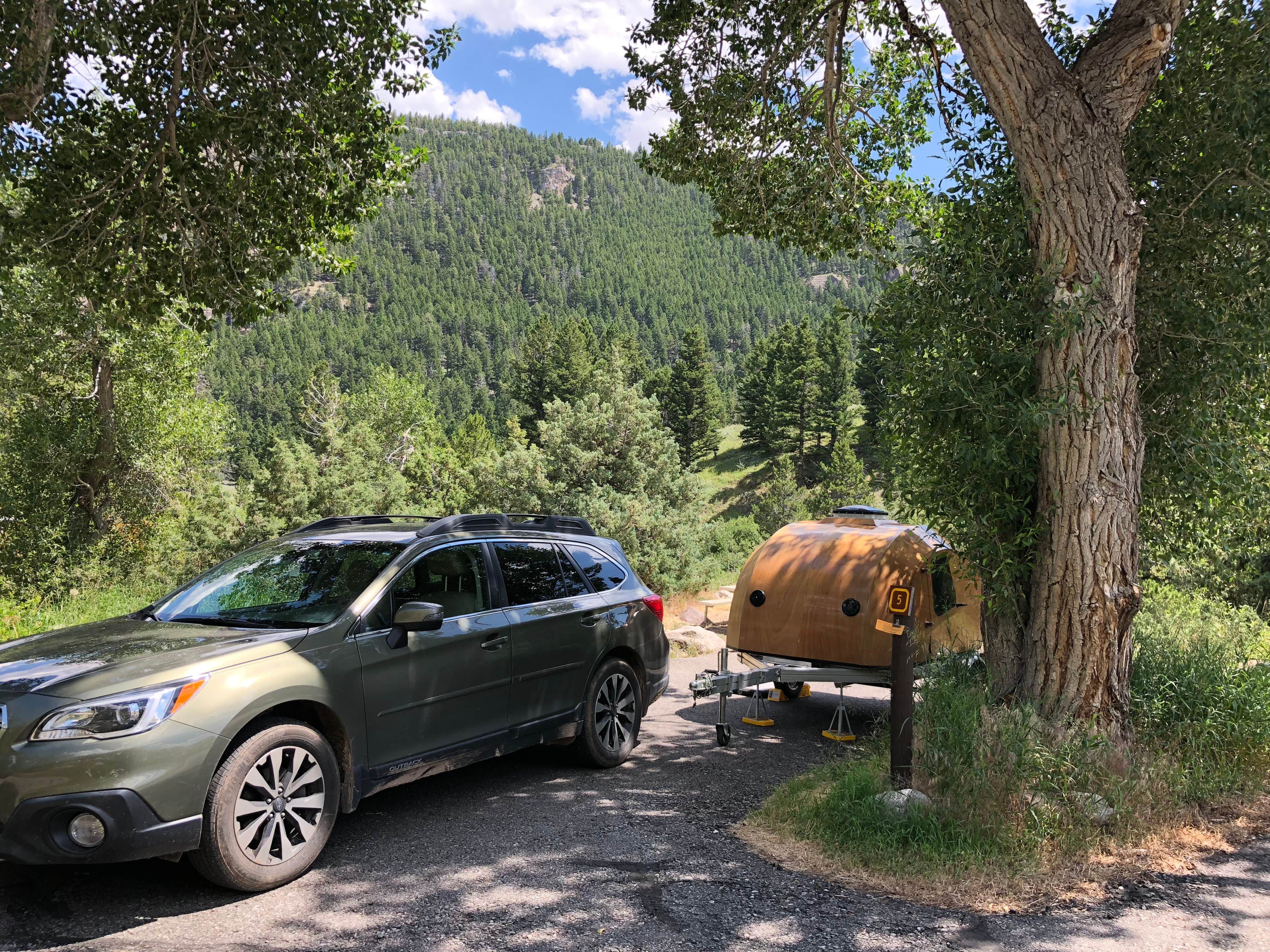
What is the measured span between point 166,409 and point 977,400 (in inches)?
1084

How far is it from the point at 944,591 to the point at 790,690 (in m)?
2.28

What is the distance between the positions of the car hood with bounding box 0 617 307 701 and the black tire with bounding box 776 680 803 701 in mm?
6552

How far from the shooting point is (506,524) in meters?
6.84

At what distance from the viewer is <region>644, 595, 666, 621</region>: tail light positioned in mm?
7711

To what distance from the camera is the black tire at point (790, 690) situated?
1045 centimetres

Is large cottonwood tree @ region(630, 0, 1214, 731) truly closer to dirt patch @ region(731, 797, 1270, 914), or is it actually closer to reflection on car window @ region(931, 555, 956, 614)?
dirt patch @ region(731, 797, 1270, 914)

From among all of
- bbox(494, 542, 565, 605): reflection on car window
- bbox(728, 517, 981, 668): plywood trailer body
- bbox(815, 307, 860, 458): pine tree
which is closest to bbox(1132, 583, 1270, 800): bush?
bbox(728, 517, 981, 668): plywood trailer body

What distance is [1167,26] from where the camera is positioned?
642cm

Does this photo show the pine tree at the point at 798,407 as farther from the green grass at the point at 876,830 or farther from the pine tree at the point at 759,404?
the green grass at the point at 876,830

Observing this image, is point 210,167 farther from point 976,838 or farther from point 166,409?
point 166,409

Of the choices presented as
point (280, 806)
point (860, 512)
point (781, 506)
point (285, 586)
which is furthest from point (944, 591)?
point (781, 506)

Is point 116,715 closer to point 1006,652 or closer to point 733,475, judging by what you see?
point 1006,652

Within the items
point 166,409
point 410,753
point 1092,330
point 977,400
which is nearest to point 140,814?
point 410,753

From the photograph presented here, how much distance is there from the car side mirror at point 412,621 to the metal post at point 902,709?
9.27 ft
